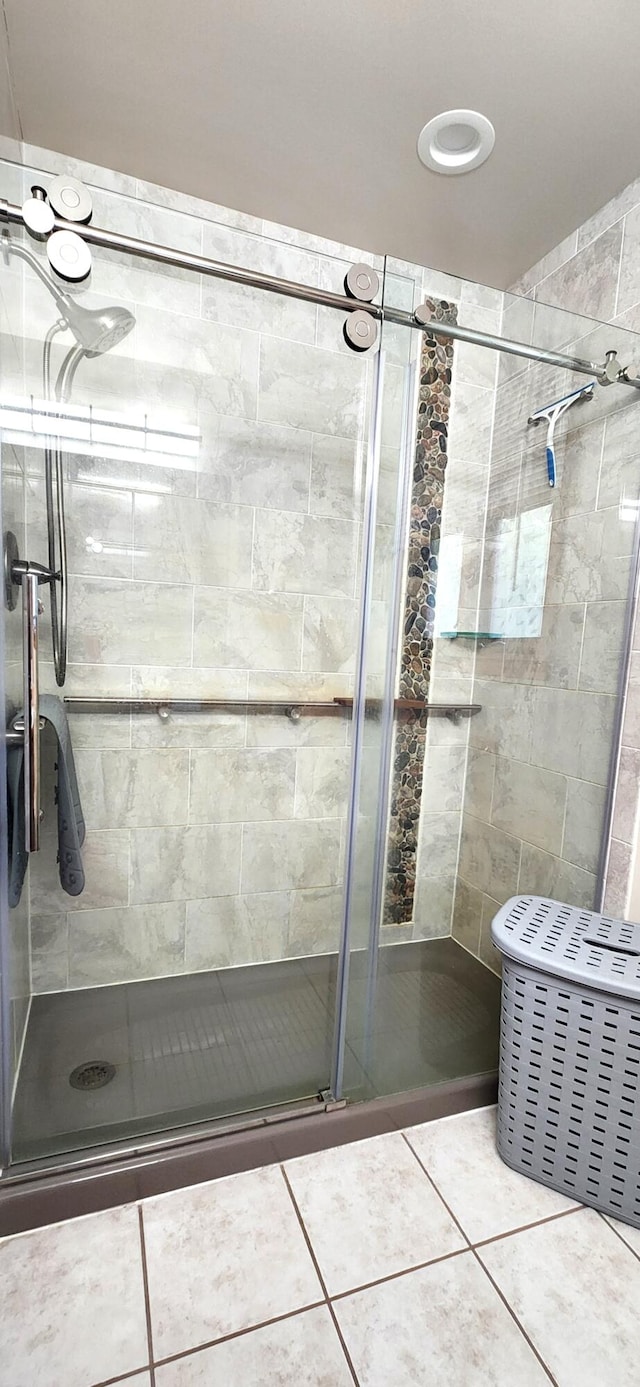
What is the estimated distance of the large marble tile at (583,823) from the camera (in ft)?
4.89

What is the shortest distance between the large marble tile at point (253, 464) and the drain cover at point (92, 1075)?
4.75ft

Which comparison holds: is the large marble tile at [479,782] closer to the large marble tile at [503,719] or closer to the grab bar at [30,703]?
the large marble tile at [503,719]

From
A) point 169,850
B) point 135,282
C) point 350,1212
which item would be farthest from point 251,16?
point 350,1212

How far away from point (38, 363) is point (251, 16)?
31.5 inches


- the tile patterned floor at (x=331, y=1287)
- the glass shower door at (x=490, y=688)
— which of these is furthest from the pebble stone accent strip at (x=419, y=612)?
the tile patterned floor at (x=331, y=1287)

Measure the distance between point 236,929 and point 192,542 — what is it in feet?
3.74

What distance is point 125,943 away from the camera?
1.61m

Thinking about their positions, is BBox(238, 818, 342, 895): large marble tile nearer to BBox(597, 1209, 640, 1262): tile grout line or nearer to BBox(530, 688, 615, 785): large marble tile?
BBox(530, 688, 615, 785): large marble tile

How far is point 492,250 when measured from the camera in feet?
5.89

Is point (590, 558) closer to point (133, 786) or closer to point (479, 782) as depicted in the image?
point (479, 782)

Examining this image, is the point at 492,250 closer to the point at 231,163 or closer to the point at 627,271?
the point at 627,271

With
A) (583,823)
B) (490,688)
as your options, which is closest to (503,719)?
(490,688)

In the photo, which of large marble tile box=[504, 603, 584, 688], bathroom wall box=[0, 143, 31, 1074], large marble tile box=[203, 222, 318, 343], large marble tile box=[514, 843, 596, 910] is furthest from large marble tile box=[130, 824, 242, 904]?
large marble tile box=[203, 222, 318, 343]

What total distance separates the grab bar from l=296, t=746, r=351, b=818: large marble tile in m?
0.76
